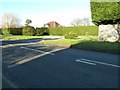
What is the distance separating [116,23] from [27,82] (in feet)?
51.8

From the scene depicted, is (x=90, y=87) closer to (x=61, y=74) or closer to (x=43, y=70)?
(x=61, y=74)

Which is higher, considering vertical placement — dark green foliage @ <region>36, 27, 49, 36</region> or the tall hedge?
the tall hedge

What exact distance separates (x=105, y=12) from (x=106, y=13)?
0.14m

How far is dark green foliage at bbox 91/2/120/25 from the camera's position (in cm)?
1986

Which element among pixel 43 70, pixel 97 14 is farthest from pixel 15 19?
pixel 43 70

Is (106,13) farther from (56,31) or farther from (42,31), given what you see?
(42,31)

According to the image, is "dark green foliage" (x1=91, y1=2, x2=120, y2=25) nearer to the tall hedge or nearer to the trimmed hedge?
the tall hedge

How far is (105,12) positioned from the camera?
20.8 m

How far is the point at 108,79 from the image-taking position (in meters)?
7.50

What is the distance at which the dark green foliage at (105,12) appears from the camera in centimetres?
1986

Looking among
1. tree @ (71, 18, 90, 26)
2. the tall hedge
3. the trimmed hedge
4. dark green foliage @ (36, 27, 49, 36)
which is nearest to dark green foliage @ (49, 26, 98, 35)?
the trimmed hedge

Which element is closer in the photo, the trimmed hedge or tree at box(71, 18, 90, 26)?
the trimmed hedge

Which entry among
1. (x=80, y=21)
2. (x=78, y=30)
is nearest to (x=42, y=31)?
(x=78, y=30)

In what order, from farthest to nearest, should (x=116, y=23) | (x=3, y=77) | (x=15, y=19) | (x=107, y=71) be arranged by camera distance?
1. (x=15, y=19)
2. (x=116, y=23)
3. (x=107, y=71)
4. (x=3, y=77)
